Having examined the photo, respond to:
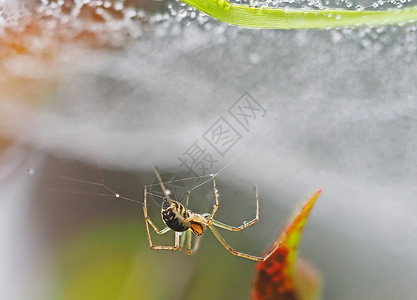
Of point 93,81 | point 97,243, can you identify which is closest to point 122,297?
point 97,243

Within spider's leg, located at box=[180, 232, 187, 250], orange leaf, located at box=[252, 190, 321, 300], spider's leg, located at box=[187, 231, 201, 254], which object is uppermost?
spider's leg, located at box=[180, 232, 187, 250]

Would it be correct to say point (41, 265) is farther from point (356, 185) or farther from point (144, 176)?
point (356, 185)

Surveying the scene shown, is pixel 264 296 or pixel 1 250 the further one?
pixel 1 250

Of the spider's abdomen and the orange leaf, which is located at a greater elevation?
the spider's abdomen

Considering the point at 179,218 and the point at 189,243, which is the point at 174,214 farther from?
the point at 189,243

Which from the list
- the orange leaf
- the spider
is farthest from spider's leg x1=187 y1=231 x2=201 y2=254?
the orange leaf

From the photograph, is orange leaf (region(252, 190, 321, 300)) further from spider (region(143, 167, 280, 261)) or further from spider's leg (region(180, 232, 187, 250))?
spider's leg (region(180, 232, 187, 250))

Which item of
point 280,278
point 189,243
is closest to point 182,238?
point 189,243

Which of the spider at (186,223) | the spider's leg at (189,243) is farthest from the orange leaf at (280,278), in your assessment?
the spider's leg at (189,243)
